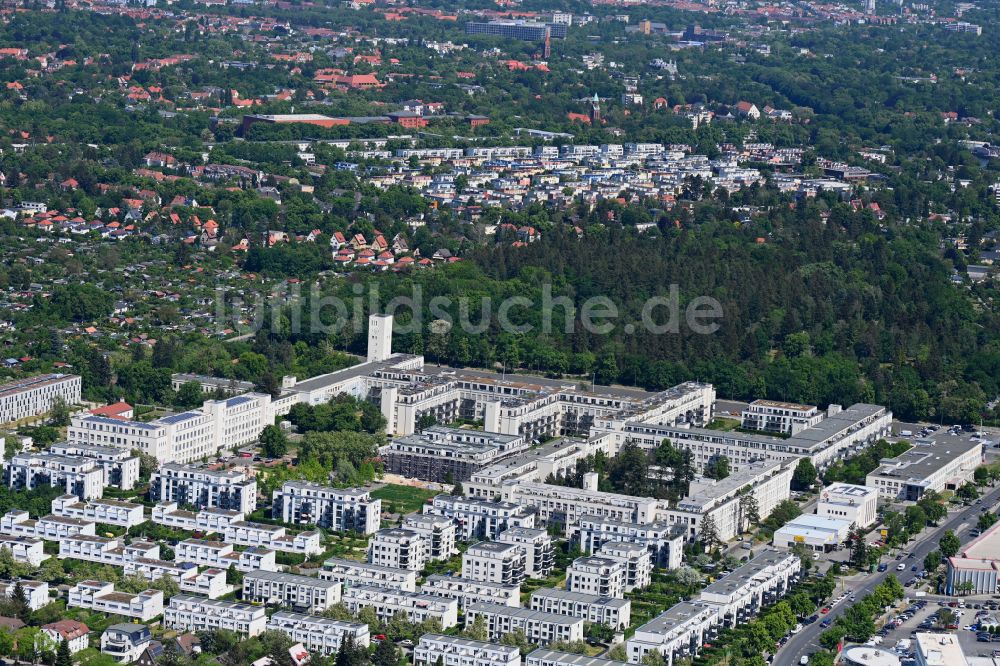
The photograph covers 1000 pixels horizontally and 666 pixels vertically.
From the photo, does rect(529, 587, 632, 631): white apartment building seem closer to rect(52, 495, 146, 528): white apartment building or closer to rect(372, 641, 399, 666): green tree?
rect(372, 641, 399, 666): green tree

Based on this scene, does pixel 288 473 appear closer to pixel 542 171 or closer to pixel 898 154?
pixel 542 171

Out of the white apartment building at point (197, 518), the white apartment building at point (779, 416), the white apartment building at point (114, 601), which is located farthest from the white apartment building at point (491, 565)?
the white apartment building at point (779, 416)

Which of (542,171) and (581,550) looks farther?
(542,171)

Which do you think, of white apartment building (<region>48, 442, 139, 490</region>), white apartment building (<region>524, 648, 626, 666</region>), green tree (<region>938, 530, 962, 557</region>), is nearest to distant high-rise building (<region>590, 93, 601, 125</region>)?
white apartment building (<region>48, 442, 139, 490</region>)

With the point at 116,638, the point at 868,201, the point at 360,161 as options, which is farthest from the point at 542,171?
the point at 116,638

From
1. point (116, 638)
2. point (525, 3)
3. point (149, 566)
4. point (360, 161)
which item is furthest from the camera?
point (525, 3)

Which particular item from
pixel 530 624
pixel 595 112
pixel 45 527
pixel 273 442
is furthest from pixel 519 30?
pixel 530 624

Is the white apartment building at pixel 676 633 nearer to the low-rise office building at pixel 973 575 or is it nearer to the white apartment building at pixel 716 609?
the white apartment building at pixel 716 609
